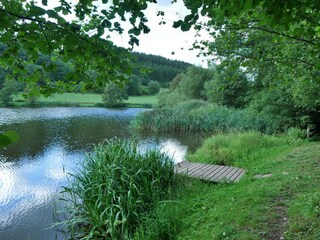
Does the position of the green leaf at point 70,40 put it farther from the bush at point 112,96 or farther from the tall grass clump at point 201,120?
the bush at point 112,96

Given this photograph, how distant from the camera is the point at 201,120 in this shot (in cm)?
1745

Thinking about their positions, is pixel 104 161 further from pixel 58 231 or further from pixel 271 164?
pixel 271 164

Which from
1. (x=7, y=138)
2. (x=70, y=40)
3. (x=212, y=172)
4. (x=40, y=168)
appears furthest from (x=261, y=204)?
(x=40, y=168)

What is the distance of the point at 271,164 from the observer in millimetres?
6492

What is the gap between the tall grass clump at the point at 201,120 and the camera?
14.3 metres

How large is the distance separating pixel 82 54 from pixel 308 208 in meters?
3.22

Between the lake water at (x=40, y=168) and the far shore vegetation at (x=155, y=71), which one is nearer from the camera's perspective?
the far shore vegetation at (x=155, y=71)

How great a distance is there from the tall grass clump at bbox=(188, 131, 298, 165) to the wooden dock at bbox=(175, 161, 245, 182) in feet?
3.46

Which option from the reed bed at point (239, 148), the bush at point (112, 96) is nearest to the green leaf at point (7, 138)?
the reed bed at point (239, 148)

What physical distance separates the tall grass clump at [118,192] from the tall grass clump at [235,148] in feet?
8.68

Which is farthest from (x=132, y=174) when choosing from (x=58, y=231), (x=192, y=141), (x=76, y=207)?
(x=192, y=141)

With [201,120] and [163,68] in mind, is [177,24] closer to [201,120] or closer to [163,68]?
[201,120]

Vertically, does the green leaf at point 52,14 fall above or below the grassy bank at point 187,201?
above

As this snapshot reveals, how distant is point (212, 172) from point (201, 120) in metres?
11.0
